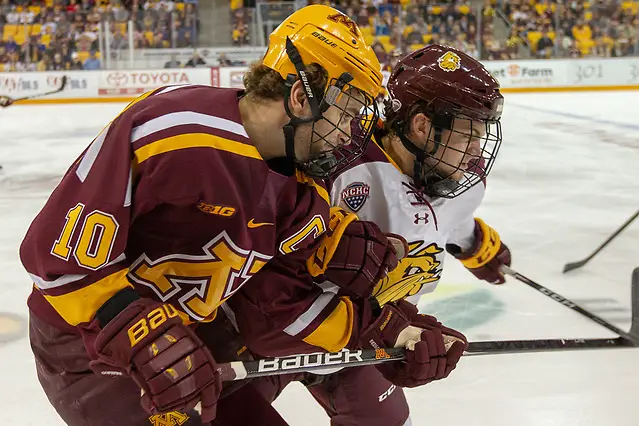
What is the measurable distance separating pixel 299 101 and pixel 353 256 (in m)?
0.34

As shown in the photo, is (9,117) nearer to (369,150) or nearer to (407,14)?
(407,14)

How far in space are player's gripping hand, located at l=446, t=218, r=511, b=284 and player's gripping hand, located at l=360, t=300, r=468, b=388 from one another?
1.31ft

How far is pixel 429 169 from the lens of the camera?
4.70ft

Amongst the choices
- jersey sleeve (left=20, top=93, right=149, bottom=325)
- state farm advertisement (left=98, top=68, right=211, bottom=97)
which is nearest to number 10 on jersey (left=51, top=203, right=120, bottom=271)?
jersey sleeve (left=20, top=93, right=149, bottom=325)

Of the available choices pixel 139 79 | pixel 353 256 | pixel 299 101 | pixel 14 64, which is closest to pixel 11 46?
pixel 14 64

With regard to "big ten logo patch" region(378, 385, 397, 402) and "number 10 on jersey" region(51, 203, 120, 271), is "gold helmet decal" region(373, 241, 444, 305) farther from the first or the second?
"number 10 on jersey" region(51, 203, 120, 271)

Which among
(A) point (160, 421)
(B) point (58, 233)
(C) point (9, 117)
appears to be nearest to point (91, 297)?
(B) point (58, 233)

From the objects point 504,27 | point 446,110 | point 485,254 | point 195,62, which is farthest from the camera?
point 504,27

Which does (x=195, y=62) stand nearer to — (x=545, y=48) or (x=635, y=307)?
(x=545, y=48)

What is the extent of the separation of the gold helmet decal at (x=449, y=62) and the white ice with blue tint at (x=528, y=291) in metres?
0.90

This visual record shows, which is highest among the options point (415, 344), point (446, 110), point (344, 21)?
point (344, 21)

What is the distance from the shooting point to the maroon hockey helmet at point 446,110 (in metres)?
1.40

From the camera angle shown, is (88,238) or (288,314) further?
(288,314)

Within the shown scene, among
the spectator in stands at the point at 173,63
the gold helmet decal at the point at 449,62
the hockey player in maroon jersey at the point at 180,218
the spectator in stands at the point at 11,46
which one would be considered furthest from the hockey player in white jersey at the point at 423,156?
the spectator in stands at the point at 11,46
